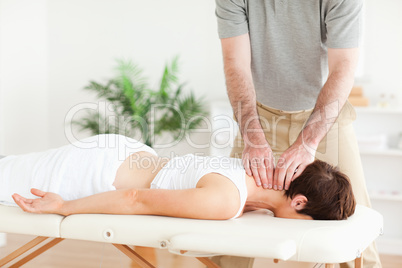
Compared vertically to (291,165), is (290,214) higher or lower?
lower

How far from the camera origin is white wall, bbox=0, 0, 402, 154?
329 cm

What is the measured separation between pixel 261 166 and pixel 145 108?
1.75 m

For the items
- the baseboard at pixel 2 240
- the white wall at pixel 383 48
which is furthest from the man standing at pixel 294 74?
the baseboard at pixel 2 240

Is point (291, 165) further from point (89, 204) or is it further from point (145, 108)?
point (145, 108)

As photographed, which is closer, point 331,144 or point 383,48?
point 331,144

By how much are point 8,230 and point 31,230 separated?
0.09 m

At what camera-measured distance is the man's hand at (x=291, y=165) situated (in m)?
1.50

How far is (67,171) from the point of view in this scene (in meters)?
1.59

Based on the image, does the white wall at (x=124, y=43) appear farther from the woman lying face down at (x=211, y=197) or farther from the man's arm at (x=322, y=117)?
the woman lying face down at (x=211, y=197)

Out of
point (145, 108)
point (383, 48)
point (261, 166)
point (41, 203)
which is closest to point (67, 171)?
point (41, 203)

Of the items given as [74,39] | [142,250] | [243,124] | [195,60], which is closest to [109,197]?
[243,124]

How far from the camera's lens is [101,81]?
3.71m

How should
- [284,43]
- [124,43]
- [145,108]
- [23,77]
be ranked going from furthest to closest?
[124,43] → [23,77] → [145,108] → [284,43]
